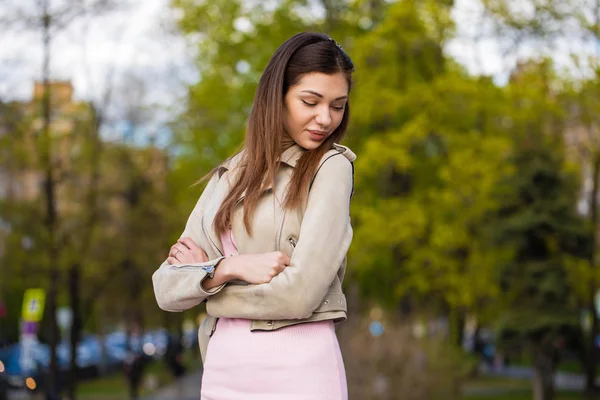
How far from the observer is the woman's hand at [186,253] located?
3.01 metres

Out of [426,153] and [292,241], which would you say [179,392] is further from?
[292,241]

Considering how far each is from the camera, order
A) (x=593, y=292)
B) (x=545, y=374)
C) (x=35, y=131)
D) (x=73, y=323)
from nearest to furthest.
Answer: (x=35, y=131) < (x=545, y=374) < (x=593, y=292) < (x=73, y=323)

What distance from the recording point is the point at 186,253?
302 centimetres

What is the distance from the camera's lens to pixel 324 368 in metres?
2.81

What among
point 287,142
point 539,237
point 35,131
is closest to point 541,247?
point 539,237

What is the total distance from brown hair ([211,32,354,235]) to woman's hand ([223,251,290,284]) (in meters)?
0.11

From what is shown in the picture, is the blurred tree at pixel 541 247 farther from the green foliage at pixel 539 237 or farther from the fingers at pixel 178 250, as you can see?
the fingers at pixel 178 250

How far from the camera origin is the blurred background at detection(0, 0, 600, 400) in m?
22.7

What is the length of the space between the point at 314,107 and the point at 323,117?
0.14 feet

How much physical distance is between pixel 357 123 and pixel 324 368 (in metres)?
23.7

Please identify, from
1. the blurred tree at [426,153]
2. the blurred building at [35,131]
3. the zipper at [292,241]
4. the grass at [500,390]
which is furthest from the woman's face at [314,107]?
the grass at [500,390]

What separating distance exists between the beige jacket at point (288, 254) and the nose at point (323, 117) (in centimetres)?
8

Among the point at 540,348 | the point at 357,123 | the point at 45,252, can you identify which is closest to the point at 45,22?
the point at 45,252

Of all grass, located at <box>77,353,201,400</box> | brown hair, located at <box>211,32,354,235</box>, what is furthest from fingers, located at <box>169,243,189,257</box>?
grass, located at <box>77,353,201,400</box>
